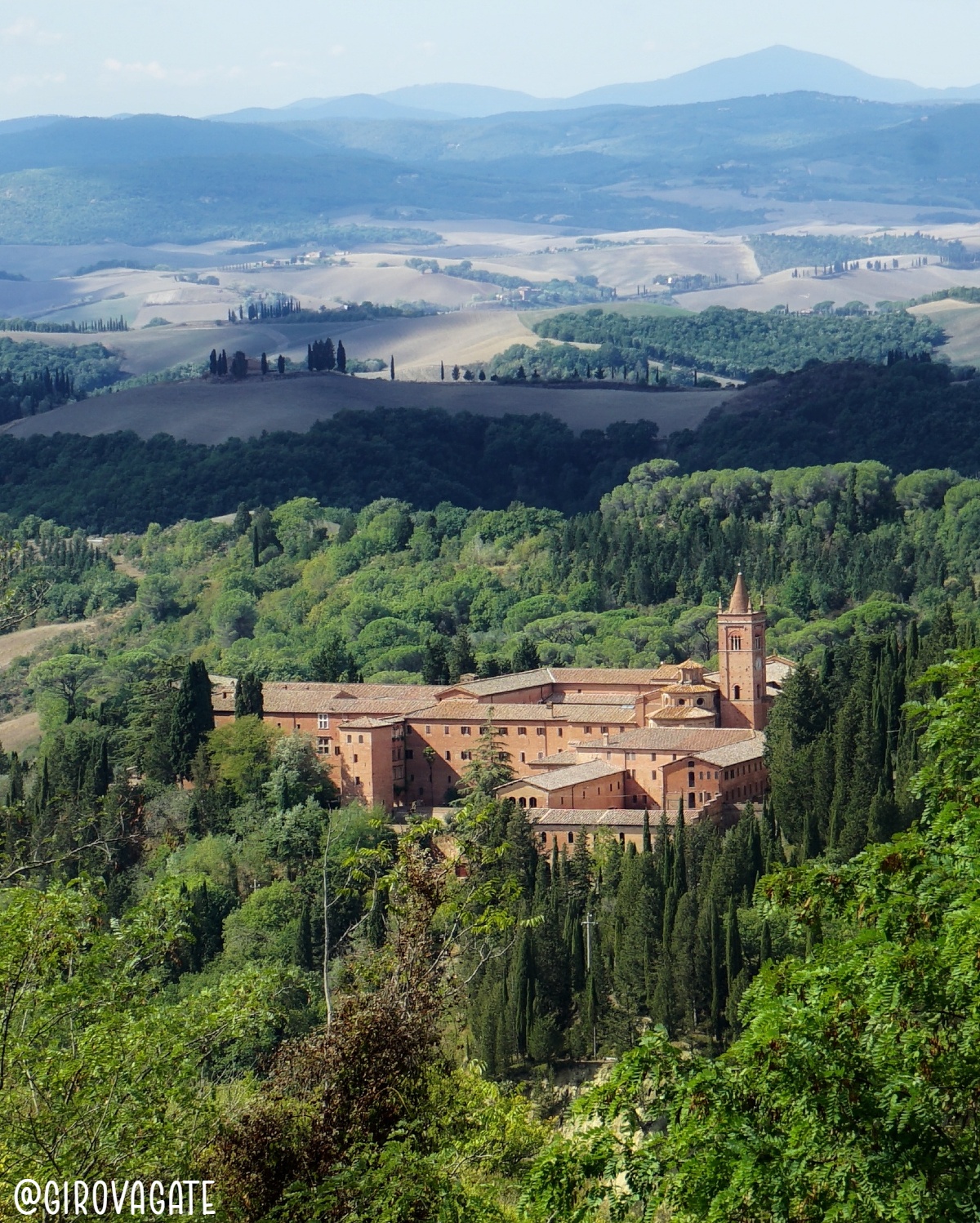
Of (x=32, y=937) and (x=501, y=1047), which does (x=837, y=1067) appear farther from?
(x=501, y=1047)

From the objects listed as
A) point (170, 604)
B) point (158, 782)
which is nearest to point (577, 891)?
point (158, 782)

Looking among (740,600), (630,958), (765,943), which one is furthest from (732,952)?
(740,600)

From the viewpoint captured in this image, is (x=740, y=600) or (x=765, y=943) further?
(x=740, y=600)

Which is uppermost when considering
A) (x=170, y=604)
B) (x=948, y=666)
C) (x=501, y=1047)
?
(x=948, y=666)

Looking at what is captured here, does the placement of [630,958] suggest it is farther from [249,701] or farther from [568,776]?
[249,701]

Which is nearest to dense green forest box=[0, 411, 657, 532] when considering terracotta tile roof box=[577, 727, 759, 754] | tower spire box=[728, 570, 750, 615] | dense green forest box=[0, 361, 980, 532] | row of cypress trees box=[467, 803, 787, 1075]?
dense green forest box=[0, 361, 980, 532]

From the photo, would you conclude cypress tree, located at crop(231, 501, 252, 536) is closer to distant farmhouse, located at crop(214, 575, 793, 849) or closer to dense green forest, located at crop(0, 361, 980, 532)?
dense green forest, located at crop(0, 361, 980, 532)
